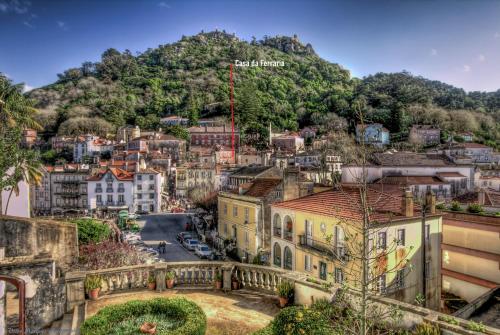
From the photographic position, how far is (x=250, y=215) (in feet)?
109

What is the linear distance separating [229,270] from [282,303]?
86.2 inches

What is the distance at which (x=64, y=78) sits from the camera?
17338 cm

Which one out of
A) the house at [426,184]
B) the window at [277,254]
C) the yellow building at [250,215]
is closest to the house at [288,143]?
the house at [426,184]

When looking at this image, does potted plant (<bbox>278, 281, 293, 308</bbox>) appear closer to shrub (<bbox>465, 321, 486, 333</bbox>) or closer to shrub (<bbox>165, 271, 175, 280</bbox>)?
shrub (<bbox>165, 271, 175, 280</bbox>)

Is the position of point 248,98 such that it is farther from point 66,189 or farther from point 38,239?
point 38,239

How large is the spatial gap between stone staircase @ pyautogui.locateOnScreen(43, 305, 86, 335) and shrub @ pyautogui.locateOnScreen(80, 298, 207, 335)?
141 cm

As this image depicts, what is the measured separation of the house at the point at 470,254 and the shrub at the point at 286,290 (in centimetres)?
2024

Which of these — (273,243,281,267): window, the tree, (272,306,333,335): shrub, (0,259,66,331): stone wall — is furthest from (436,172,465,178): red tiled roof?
(0,259,66,331): stone wall

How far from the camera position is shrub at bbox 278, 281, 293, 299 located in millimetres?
9695

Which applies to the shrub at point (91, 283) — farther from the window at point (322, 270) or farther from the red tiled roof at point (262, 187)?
the red tiled roof at point (262, 187)

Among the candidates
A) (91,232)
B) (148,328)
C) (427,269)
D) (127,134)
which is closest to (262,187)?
(91,232)

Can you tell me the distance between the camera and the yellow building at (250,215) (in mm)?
31922

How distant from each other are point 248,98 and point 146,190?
70.8 meters

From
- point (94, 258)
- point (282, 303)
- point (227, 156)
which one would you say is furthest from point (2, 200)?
point (227, 156)
